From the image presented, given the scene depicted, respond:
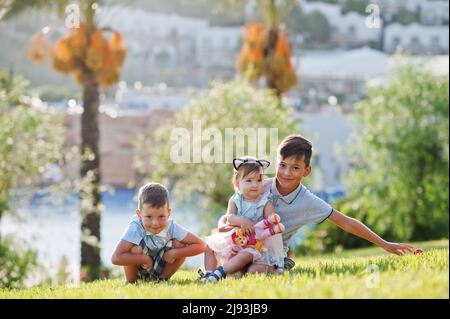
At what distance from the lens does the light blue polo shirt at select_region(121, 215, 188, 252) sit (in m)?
5.76

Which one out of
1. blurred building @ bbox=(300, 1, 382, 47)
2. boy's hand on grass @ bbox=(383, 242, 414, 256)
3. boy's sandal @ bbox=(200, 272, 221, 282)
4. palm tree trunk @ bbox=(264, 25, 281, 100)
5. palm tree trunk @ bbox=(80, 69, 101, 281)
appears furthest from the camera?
blurred building @ bbox=(300, 1, 382, 47)

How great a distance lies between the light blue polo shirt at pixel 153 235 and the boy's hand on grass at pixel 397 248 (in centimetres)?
124

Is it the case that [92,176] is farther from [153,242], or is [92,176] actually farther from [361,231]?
[361,231]

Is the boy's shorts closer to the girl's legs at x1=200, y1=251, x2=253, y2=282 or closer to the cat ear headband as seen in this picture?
the girl's legs at x1=200, y1=251, x2=253, y2=282

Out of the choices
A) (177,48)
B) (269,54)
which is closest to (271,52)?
(269,54)

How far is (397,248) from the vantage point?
597 cm

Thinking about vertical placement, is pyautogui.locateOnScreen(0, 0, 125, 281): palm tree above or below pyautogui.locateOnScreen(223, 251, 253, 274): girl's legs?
above

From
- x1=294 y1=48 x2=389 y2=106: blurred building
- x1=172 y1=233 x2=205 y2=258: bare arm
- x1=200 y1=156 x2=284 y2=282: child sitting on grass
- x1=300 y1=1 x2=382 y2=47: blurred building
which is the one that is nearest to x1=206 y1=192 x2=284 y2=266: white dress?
x1=200 y1=156 x2=284 y2=282: child sitting on grass

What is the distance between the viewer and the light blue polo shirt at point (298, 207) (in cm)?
594

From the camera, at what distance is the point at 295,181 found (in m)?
5.82

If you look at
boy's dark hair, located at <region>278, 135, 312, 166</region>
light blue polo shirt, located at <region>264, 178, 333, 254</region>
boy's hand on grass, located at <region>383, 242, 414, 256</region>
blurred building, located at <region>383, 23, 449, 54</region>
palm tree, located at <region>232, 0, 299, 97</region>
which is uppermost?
blurred building, located at <region>383, 23, 449, 54</region>

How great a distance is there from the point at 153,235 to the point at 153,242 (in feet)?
0.16

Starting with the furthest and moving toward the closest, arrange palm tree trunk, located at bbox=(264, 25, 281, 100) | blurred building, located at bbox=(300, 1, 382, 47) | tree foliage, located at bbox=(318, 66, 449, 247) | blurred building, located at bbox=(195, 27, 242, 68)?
blurred building, located at bbox=(195, 27, 242, 68) < blurred building, located at bbox=(300, 1, 382, 47) < palm tree trunk, located at bbox=(264, 25, 281, 100) < tree foliage, located at bbox=(318, 66, 449, 247)
